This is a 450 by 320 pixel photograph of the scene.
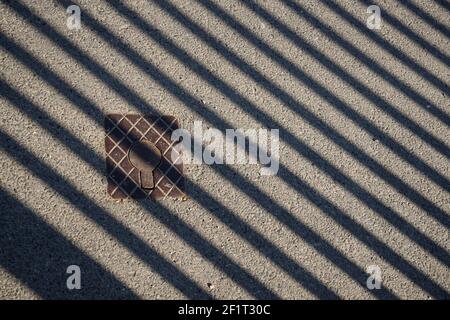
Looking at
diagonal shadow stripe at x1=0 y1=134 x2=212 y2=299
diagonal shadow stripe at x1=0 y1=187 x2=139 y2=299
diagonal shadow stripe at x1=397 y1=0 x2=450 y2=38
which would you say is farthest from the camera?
diagonal shadow stripe at x1=397 y1=0 x2=450 y2=38

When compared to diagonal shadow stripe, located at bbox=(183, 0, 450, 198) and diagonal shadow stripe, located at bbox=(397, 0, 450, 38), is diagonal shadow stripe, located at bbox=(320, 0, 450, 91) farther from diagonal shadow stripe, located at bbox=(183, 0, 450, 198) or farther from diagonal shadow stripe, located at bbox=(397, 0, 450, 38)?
diagonal shadow stripe, located at bbox=(183, 0, 450, 198)

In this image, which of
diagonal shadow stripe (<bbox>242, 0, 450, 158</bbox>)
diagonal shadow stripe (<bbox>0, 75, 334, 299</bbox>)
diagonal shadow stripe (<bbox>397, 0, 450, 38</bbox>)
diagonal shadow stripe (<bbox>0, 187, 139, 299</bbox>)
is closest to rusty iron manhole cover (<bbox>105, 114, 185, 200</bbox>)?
diagonal shadow stripe (<bbox>0, 75, 334, 299</bbox>)

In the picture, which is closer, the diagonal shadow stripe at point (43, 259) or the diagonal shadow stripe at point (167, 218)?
the diagonal shadow stripe at point (43, 259)

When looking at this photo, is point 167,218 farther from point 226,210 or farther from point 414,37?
point 414,37

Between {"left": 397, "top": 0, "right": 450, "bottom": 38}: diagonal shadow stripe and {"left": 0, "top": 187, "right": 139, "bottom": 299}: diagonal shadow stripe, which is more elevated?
{"left": 397, "top": 0, "right": 450, "bottom": 38}: diagonal shadow stripe

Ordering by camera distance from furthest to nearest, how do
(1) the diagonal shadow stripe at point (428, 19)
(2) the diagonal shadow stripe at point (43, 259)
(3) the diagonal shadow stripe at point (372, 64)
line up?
(1) the diagonal shadow stripe at point (428, 19) < (3) the diagonal shadow stripe at point (372, 64) < (2) the diagonal shadow stripe at point (43, 259)

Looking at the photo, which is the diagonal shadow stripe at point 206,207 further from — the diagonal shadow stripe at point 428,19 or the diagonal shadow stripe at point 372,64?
the diagonal shadow stripe at point 428,19

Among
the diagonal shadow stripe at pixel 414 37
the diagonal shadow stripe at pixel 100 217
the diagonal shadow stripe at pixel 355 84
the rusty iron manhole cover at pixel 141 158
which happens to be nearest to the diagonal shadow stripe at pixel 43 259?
the diagonal shadow stripe at pixel 100 217

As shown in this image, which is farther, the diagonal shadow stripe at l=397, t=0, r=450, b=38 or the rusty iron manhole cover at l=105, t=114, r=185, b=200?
the diagonal shadow stripe at l=397, t=0, r=450, b=38
